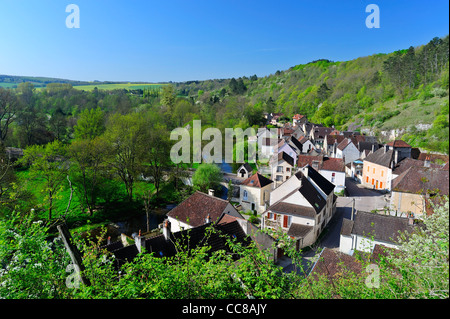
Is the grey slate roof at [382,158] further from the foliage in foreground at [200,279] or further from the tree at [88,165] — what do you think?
the tree at [88,165]

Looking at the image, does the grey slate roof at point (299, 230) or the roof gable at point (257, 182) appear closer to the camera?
the grey slate roof at point (299, 230)

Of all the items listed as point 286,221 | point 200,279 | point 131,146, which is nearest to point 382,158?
point 286,221

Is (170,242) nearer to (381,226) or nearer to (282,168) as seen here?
(381,226)

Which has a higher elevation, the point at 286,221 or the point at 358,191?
the point at 286,221

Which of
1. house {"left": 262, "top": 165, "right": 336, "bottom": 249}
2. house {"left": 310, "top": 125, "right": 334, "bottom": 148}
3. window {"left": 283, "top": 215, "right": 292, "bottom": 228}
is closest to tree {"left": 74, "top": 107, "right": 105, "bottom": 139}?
house {"left": 262, "top": 165, "right": 336, "bottom": 249}

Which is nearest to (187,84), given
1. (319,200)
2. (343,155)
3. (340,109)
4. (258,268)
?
(340,109)

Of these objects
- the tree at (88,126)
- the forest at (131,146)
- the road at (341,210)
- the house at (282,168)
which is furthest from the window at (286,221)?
the tree at (88,126)
